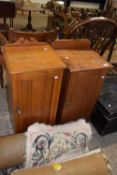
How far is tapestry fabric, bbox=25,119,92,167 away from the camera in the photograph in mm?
1222

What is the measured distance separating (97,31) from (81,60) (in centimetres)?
50

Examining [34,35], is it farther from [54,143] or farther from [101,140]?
[101,140]

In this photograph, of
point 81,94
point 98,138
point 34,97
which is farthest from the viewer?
point 98,138

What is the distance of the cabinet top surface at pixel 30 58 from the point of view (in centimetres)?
108

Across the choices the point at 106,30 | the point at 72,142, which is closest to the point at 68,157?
the point at 72,142

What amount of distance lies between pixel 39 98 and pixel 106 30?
947mm

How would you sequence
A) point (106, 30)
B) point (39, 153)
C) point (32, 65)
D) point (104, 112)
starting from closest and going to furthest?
point (32, 65), point (39, 153), point (104, 112), point (106, 30)

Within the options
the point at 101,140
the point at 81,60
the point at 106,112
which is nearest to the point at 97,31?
the point at 81,60

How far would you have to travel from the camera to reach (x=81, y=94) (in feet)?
4.58

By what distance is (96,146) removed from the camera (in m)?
1.56

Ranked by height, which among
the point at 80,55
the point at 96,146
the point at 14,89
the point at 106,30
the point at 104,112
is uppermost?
the point at 106,30

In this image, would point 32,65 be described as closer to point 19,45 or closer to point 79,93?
point 19,45

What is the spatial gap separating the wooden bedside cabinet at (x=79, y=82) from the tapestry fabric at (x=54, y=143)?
18cm

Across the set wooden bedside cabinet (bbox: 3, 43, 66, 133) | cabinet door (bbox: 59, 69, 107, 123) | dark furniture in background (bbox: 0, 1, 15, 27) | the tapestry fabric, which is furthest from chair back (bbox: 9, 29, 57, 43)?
dark furniture in background (bbox: 0, 1, 15, 27)
